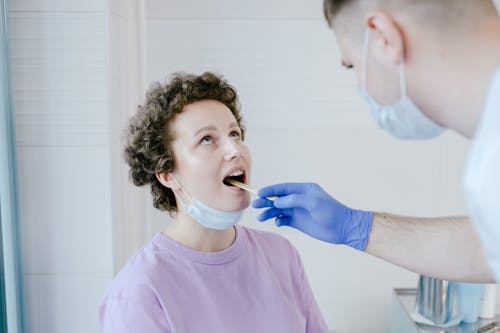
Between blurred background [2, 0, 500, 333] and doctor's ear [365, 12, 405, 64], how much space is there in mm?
967

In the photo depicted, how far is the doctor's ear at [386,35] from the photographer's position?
77 cm

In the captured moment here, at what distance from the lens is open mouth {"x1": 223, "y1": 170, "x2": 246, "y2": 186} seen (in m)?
1.32

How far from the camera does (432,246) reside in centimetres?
125

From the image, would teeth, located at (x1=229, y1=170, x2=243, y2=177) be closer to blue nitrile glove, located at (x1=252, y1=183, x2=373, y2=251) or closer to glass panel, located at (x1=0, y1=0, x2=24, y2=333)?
blue nitrile glove, located at (x1=252, y1=183, x2=373, y2=251)

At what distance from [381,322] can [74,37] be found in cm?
152

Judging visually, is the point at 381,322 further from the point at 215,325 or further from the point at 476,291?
the point at 215,325

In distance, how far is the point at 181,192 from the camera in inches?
53.6

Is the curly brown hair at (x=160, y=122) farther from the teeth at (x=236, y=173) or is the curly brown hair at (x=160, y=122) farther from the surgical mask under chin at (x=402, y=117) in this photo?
the surgical mask under chin at (x=402, y=117)

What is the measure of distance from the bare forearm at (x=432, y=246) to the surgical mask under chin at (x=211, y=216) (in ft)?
1.08

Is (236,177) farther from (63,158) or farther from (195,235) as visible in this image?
(63,158)

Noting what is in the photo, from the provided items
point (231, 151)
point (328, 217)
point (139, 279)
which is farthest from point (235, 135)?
point (139, 279)

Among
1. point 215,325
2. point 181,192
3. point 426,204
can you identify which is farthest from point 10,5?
point 426,204

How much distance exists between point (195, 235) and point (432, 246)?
0.55 metres

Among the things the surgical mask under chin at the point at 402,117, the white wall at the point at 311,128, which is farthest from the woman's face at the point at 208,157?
the white wall at the point at 311,128
